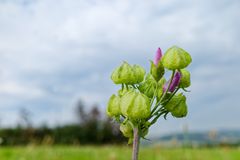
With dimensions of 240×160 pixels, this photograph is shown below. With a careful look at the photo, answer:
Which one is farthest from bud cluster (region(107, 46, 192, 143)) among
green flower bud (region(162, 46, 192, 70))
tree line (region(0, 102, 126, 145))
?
tree line (region(0, 102, 126, 145))

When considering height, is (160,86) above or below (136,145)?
above

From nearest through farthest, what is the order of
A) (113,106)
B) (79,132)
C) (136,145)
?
(136,145) < (113,106) < (79,132)

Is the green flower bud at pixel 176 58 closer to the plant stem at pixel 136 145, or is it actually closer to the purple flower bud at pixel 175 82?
the purple flower bud at pixel 175 82

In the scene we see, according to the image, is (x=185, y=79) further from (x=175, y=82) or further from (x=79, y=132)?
(x=79, y=132)

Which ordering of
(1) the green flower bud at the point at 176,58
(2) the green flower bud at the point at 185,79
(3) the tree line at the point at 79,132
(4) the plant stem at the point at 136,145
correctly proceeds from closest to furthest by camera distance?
1. (4) the plant stem at the point at 136,145
2. (1) the green flower bud at the point at 176,58
3. (2) the green flower bud at the point at 185,79
4. (3) the tree line at the point at 79,132

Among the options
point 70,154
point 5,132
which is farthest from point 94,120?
point 70,154

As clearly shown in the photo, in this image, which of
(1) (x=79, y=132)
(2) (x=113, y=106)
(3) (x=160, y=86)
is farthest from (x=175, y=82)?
(1) (x=79, y=132)

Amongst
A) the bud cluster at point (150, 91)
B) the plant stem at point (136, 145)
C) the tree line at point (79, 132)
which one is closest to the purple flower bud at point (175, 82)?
the bud cluster at point (150, 91)

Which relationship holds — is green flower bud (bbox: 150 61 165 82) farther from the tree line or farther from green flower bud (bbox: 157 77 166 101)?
the tree line
